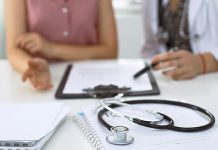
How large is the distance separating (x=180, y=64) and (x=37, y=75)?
1.29 feet

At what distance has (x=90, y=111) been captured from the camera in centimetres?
72

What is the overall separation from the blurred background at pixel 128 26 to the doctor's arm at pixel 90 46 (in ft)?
3.03

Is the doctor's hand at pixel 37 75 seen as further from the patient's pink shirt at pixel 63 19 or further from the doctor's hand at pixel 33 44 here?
the patient's pink shirt at pixel 63 19

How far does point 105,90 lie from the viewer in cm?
85

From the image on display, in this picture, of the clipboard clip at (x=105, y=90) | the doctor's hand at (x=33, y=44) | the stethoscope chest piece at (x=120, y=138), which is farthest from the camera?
the doctor's hand at (x=33, y=44)

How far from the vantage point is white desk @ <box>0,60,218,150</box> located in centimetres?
63

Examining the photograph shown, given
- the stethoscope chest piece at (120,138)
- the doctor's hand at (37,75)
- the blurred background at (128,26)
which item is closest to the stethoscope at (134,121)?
the stethoscope chest piece at (120,138)

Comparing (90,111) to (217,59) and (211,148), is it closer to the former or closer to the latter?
(211,148)

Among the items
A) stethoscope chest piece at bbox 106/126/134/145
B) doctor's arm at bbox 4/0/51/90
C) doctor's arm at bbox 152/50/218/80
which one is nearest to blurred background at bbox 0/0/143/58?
doctor's arm at bbox 4/0/51/90

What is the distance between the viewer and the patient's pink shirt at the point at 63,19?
1293 mm

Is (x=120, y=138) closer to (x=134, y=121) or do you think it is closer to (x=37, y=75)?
(x=134, y=121)

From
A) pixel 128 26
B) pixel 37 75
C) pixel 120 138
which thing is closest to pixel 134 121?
pixel 120 138

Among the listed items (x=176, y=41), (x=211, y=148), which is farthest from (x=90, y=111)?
(x=176, y=41)

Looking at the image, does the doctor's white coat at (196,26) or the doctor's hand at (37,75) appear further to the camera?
the doctor's white coat at (196,26)
